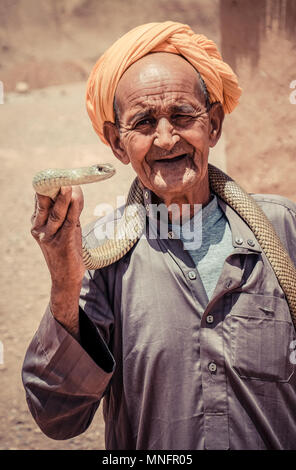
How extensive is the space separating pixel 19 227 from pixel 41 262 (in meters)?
1.12

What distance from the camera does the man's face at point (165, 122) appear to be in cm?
197

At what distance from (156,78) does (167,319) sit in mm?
912

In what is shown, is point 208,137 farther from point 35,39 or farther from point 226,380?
point 35,39

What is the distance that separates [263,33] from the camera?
3385 millimetres

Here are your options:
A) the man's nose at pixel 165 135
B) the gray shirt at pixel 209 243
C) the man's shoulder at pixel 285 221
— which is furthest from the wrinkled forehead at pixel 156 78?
the man's shoulder at pixel 285 221

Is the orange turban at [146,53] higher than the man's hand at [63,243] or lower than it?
higher

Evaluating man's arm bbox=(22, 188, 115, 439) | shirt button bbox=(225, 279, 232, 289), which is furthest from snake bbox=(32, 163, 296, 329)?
shirt button bbox=(225, 279, 232, 289)

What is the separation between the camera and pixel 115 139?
222cm

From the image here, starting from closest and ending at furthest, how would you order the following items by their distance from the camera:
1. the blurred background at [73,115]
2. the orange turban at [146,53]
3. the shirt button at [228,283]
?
1. the shirt button at [228,283]
2. the orange turban at [146,53]
3. the blurred background at [73,115]

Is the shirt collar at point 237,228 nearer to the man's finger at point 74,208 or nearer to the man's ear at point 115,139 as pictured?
the man's ear at point 115,139

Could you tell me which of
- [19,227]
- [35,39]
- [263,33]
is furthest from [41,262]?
[35,39]

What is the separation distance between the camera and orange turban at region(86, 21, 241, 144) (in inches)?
80.2

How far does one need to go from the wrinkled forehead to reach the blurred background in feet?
4.92

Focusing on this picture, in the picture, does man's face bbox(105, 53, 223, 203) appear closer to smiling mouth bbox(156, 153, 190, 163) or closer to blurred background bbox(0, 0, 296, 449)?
smiling mouth bbox(156, 153, 190, 163)
